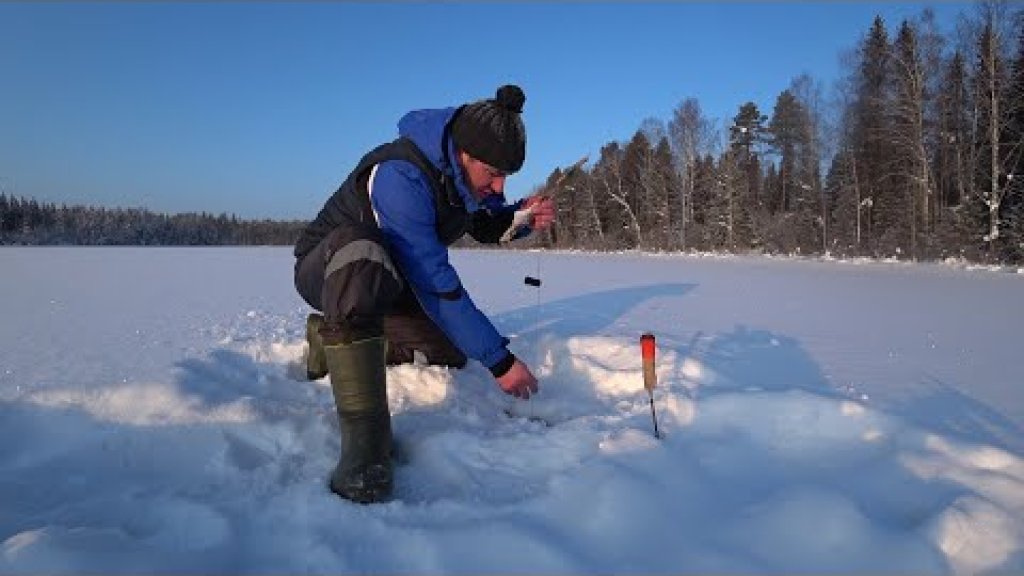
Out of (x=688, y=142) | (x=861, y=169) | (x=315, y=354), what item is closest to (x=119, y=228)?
(x=688, y=142)

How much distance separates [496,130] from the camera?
2693 millimetres

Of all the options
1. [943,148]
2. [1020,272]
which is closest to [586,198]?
[943,148]

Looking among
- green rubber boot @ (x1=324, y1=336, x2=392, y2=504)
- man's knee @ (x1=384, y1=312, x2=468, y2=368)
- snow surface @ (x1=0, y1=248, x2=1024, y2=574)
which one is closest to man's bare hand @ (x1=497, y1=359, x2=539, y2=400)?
snow surface @ (x1=0, y1=248, x2=1024, y2=574)

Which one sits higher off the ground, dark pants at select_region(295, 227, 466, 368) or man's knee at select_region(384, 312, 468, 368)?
dark pants at select_region(295, 227, 466, 368)

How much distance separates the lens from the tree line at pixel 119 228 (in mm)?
80438

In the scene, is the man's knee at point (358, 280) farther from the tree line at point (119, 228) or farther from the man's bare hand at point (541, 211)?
the tree line at point (119, 228)

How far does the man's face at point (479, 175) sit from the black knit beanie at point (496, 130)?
0.11ft

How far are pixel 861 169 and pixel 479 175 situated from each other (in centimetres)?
3362

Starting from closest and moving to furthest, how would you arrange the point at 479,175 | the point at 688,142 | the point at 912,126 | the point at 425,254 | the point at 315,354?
the point at 425,254, the point at 479,175, the point at 315,354, the point at 912,126, the point at 688,142

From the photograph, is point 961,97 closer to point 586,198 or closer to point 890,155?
point 890,155

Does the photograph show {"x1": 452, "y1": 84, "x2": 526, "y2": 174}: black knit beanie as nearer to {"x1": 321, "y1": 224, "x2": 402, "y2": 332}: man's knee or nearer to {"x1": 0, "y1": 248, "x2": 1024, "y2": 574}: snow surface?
{"x1": 321, "y1": 224, "x2": 402, "y2": 332}: man's knee

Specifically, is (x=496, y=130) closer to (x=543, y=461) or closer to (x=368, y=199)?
(x=368, y=199)

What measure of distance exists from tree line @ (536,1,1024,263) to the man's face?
1359 mm

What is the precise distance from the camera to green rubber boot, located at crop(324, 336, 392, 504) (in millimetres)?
2146
